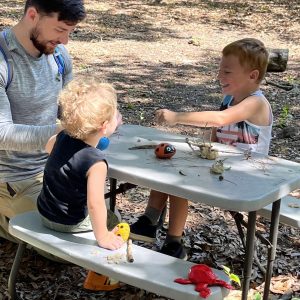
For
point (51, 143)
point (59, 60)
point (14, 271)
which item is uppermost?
point (59, 60)

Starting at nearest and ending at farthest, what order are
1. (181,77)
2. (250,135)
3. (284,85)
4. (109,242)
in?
(109,242), (250,135), (284,85), (181,77)

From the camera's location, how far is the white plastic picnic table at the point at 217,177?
2.55m

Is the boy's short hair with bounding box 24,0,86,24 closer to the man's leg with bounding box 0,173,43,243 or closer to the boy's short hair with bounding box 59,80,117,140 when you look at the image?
Answer: the boy's short hair with bounding box 59,80,117,140

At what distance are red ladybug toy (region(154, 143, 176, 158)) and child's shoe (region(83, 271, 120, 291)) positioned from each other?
2.58ft

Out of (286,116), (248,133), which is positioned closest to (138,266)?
(248,133)

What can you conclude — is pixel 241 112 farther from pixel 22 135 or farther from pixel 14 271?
pixel 14 271

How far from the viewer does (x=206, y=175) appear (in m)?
2.78

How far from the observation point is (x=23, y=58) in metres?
3.31

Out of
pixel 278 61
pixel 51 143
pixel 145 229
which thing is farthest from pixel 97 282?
pixel 278 61

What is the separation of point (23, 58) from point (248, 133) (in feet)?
4.41

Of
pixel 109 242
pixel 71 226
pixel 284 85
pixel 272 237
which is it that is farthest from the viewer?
pixel 284 85

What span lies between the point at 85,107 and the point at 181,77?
5.72 metres

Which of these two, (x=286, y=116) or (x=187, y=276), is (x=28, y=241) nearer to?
(x=187, y=276)

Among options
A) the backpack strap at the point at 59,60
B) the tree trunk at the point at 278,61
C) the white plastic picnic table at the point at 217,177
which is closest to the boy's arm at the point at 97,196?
the white plastic picnic table at the point at 217,177
